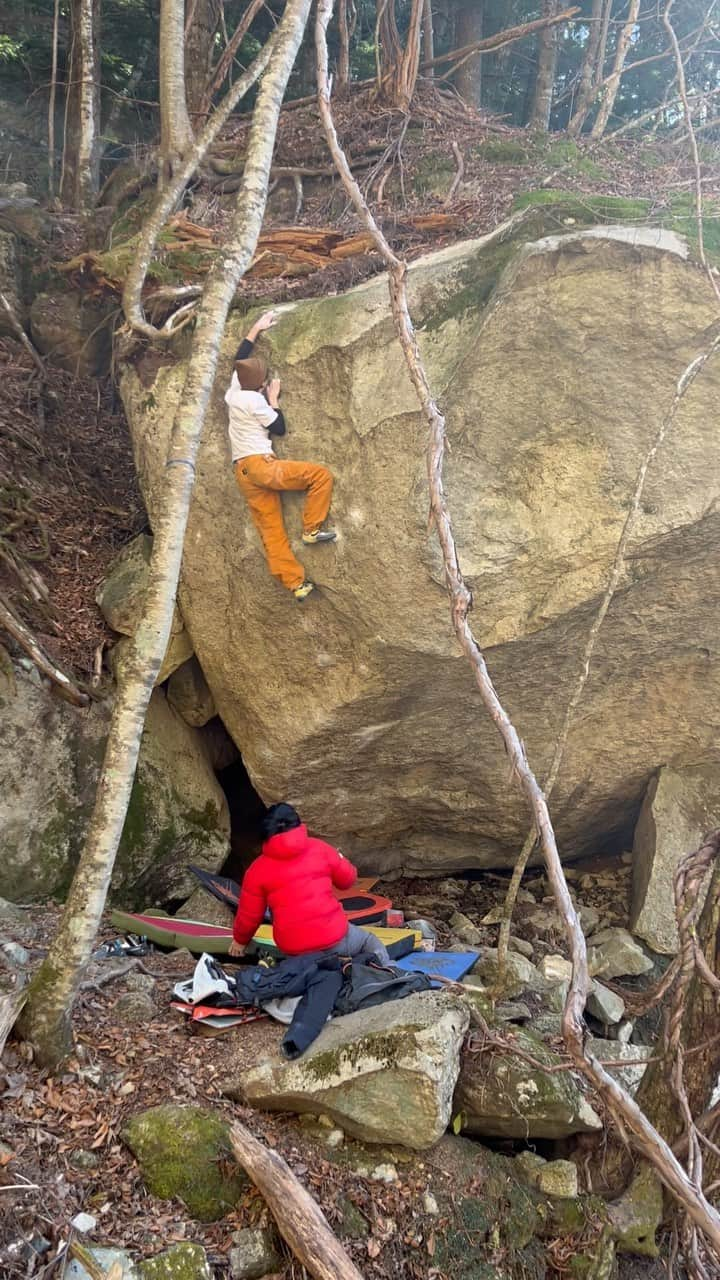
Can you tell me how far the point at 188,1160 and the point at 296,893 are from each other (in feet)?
5.08

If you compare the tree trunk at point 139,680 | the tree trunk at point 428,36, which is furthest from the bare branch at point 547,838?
the tree trunk at point 428,36

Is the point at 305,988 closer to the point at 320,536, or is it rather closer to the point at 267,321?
the point at 320,536

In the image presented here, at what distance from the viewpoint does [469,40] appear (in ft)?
40.8

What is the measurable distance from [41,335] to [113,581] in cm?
364

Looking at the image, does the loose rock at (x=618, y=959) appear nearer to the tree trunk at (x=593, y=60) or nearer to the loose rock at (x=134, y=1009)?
the loose rock at (x=134, y=1009)

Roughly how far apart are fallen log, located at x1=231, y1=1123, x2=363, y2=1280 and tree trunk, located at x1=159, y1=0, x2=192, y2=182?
8799 mm

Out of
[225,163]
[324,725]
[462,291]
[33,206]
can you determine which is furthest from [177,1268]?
[33,206]

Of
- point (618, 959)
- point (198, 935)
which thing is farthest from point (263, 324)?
point (618, 959)

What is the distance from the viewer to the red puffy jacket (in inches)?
195

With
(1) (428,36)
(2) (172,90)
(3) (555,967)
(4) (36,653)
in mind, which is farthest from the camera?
(1) (428,36)

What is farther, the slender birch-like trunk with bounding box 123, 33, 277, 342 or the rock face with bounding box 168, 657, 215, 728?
the rock face with bounding box 168, 657, 215, 728

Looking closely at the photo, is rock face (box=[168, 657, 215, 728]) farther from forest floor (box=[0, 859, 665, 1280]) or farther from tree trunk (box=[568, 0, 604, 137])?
tree trunk (box=[568, 0, 604, 137])

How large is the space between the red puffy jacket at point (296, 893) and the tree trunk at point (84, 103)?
9.03 meters

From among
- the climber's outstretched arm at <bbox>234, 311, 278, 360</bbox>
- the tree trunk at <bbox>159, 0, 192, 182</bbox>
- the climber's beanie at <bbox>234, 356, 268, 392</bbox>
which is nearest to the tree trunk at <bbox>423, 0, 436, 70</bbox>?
the tree trunk at <bbox>159, 0, 192, 182</bbox>
